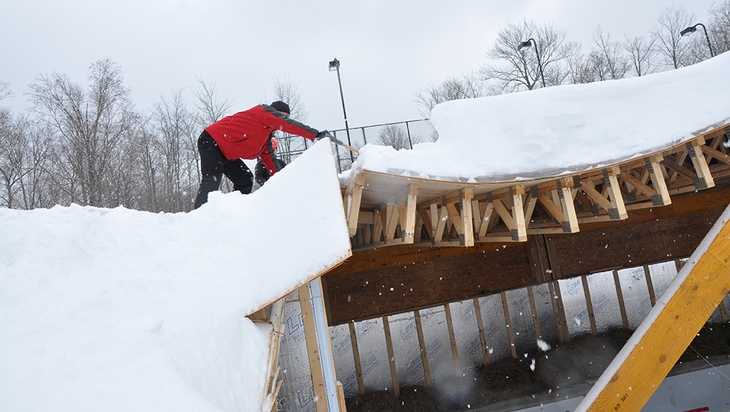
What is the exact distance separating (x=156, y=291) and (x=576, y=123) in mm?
4445

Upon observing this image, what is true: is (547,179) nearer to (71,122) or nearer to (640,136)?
(640,136)

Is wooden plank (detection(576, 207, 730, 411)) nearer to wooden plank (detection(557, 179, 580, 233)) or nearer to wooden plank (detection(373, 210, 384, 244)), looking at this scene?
wooden plank (detection(557, 179, 580, 233))

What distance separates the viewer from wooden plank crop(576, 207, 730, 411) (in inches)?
153

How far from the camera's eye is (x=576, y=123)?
15.1 ft

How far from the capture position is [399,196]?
471 cm

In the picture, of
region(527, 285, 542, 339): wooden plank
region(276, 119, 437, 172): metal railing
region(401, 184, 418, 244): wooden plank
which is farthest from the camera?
region(276, 119, 437, 172): metal railing

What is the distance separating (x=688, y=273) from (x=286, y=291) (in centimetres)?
Result: 381

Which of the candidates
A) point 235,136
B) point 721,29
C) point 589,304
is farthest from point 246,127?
point 721,29

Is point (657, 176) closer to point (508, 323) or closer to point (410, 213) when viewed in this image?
point (410, 213)

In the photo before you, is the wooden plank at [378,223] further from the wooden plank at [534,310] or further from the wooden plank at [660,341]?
the wooden plank at [534,310]

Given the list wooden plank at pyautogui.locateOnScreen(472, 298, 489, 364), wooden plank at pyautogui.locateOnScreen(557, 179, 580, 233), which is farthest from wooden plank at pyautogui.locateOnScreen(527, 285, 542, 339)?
wooden plank at pyautogui.locateOnScreen(557, 179, 580, 233)

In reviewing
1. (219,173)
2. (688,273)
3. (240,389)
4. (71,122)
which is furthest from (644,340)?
(71,122)

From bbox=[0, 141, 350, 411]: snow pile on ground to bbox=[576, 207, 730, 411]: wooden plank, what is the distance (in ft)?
9.73

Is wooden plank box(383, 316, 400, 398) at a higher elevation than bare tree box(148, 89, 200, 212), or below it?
below
